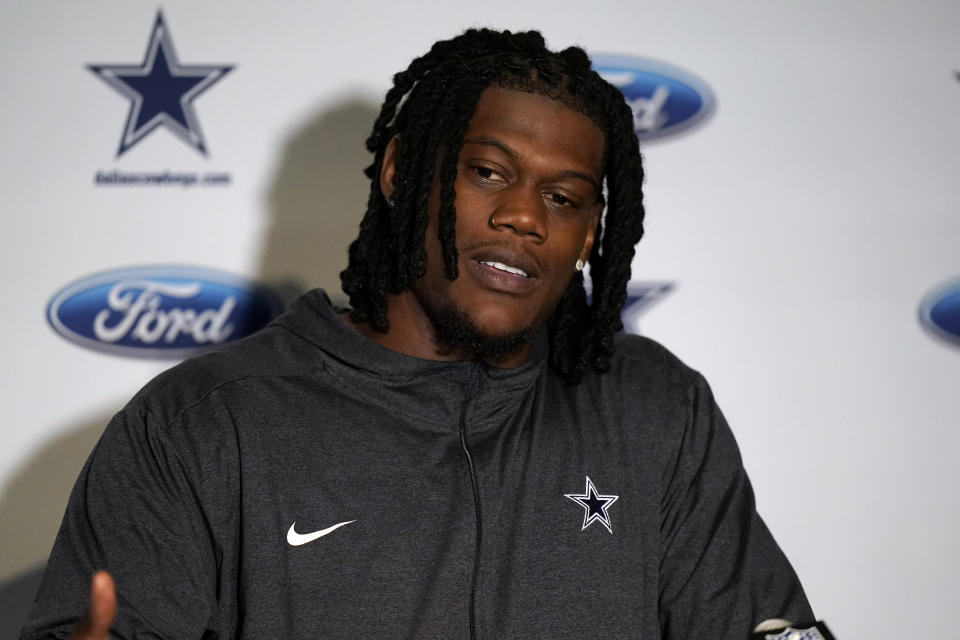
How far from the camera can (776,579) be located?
1.51 metres

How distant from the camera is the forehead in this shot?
4.91ft

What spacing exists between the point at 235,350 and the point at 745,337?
98 cm

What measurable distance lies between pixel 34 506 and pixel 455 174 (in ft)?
3.51

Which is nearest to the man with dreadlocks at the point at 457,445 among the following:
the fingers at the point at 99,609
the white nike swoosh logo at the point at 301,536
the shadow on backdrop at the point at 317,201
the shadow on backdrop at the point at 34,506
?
the white nike swoosh logo at the point at 301,536

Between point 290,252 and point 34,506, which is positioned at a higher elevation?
point 290,252

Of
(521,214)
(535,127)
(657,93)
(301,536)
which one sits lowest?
(301,536)

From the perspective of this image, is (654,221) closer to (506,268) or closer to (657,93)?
(657,93)

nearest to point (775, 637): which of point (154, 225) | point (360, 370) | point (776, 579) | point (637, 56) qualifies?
point (776, 579)

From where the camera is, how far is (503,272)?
4.84ft

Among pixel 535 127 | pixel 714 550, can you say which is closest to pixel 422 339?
pixel 535 127

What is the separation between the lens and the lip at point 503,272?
1.46 meters

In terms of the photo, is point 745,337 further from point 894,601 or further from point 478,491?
point 478,491

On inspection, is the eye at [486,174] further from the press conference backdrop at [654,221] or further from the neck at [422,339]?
the press conference backdrop at [654,221]

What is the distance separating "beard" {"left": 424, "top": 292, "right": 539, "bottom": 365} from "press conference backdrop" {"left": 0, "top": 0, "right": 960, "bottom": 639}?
1.80ft
